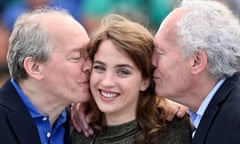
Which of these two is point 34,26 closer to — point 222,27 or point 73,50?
point 73,50

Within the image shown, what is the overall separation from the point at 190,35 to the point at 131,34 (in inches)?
10.9

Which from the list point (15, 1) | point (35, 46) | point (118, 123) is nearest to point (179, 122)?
point (118, 123)

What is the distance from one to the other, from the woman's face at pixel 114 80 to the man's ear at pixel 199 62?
0.26m

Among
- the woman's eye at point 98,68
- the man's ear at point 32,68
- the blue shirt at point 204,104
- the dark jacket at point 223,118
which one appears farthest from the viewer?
the man's ear at point 32,68

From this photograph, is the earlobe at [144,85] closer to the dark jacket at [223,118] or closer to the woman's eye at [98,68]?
the woman's eye at [98,68]

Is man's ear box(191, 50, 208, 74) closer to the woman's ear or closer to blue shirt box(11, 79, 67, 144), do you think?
the woman's ear

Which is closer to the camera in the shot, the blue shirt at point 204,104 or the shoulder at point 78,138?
the blue shirt at point 204,104

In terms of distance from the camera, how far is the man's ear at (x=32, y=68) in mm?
3105

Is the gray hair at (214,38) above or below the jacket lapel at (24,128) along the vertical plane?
above

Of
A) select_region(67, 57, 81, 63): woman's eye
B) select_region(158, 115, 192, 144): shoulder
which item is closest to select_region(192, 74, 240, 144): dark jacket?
select_region(158, 115, 192, 144): shoulder

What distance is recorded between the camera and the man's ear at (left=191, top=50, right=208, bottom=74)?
289 centimetres

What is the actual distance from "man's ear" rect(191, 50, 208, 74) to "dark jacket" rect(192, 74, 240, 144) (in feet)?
0.42

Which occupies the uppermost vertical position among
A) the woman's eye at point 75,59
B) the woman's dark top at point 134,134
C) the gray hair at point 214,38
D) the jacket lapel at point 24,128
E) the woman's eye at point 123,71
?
the gray hair at point 214,38

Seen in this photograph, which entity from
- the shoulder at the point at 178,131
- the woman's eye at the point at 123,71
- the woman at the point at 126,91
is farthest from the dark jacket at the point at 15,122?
the shoulder at the point at 178,131
